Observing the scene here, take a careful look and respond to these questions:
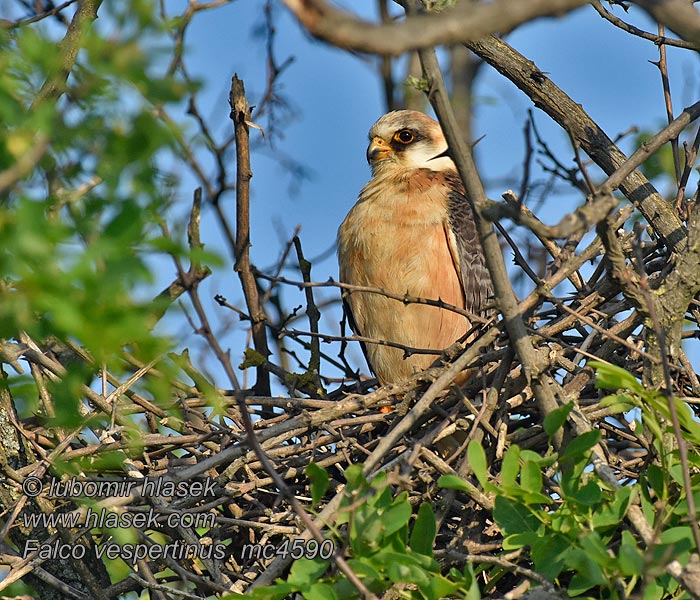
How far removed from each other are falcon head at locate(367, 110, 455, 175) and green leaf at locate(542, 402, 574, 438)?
3102mm

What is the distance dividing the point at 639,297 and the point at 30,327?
2099 mm

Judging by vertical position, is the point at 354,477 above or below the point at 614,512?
above

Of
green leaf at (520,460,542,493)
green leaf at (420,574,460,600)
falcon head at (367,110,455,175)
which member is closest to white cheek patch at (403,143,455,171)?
falcon head at (367,110,455,175)

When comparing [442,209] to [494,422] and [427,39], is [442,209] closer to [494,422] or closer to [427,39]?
[494,422]

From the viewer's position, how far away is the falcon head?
5.96 metres

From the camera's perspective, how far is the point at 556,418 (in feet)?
10.0

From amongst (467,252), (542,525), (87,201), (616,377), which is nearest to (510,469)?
(542,525)

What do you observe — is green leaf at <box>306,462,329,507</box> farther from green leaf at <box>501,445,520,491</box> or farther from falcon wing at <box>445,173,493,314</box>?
falcon wing at <box>445,173,493,314</box>

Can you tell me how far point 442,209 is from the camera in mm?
5375

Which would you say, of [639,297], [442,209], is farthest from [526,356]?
[442,209]

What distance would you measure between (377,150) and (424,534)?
3433 mm

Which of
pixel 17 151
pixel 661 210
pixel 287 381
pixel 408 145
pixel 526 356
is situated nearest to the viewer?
pixel 17 151

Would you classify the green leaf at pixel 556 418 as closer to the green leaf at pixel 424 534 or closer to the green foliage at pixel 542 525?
the green foliage at pixel 542 525

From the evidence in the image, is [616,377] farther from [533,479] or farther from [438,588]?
[438,588]
